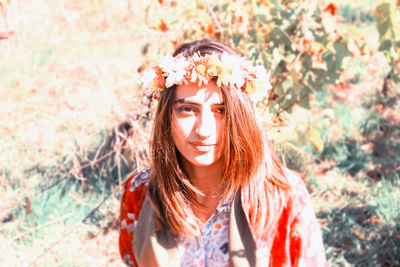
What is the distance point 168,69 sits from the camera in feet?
4.00

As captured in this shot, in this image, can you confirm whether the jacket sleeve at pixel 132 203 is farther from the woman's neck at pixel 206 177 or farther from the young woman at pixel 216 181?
the woman's neck at pixel 206 177

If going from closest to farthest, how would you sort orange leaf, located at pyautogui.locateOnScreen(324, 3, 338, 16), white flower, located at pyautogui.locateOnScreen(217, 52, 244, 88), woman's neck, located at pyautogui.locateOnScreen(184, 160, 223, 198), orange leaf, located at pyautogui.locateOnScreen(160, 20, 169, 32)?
white flower, located at pyautogui.locateOnScreen(217, 52, 244, 88), woman's neck, located at pyautogui.locateOnScreen(184, 160, 223, 198), orange leaf, located at pyautogui.locateOnScreen(324, 3, 338, 16), orange leaf, located at pyautogui.locateOnScreen(160, 20, 169, 32)

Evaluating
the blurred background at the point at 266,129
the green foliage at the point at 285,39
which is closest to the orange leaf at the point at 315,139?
the blurred background at the point at 266,129

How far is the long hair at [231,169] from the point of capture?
4.04ft

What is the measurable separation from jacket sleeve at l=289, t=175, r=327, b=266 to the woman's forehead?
0.37 meters

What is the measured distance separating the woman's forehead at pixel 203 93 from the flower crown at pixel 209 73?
0.05ft

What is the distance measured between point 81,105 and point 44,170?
63.8 inches

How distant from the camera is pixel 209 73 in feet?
3.86

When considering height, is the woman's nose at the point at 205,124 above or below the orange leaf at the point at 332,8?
below

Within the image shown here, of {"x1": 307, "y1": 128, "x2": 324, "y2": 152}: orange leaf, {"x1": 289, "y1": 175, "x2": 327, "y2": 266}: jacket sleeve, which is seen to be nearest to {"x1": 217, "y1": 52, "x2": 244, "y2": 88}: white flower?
{"x1": 289, "y1": 175, "x2": 327, "y2": 266}: jacket sleeve

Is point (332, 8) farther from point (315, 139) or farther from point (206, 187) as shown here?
point (206, 187)

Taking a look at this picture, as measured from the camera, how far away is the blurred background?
8.11ft

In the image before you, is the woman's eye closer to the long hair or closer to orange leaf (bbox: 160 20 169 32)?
the long hair

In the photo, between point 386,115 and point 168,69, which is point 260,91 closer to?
point 168,69
